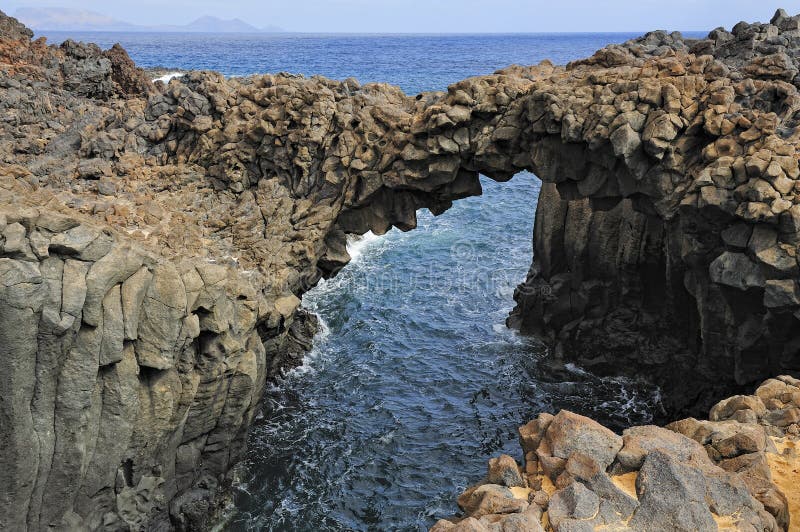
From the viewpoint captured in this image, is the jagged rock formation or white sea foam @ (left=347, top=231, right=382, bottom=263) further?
white sea foam @ (left=347, top=231, right=382, bottom=263)

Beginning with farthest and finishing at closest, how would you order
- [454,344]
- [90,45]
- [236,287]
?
[90,45]
[454,344]
[236,287]

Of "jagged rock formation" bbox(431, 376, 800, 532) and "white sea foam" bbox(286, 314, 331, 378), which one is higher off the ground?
"jagged rock formation" bbox(431, 376, 800, 532)

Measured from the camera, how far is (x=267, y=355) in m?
32.0

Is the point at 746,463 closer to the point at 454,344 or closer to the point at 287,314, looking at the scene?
the point at 287,314

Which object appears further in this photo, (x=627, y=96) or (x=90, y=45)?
(x=90, y=45)

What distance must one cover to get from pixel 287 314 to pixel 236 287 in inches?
144

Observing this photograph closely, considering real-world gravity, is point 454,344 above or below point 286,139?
below

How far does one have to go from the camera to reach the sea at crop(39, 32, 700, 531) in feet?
92.6

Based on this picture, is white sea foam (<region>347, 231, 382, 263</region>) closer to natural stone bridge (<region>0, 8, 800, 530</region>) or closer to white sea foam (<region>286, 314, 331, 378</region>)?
white sea foam (<region>286, 314, 331, 378</region>)

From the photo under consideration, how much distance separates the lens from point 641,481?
16.5m

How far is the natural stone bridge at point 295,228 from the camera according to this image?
2108cm

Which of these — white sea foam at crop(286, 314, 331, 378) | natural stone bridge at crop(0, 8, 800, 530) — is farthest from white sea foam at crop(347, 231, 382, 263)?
natural stone bridge at crop(0, 8, 800, 530)

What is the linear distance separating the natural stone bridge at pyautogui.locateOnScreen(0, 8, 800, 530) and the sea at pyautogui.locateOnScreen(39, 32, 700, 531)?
1787 millimetres

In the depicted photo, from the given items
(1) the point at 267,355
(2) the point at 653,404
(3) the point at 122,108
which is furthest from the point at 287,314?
(2) the point at 653,404
